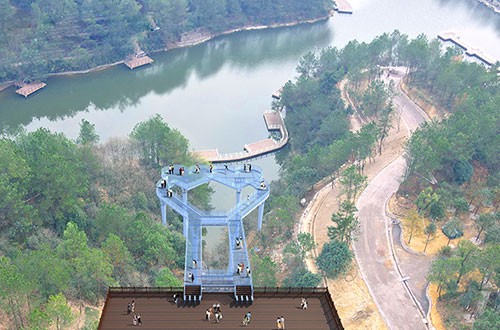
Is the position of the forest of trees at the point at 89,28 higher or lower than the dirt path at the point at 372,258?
lower

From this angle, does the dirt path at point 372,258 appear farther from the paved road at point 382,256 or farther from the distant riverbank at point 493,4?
the distant riverbank at point 493,4

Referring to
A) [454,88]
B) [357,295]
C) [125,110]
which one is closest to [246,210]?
[357,295]

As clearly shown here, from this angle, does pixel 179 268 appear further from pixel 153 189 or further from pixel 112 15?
pixel 112 15

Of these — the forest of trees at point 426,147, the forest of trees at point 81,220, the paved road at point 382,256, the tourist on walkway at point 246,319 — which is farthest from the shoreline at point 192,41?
the tourist on walkway at point 246,319

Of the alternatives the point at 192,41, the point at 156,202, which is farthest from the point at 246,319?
the point at 192,41

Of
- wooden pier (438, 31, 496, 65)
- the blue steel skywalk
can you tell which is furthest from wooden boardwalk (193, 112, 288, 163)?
wooden pier (438, 31, 496, 65)

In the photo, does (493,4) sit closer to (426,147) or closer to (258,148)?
(258,148)
